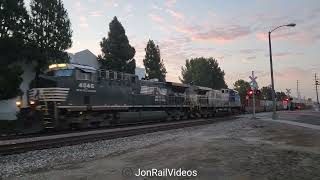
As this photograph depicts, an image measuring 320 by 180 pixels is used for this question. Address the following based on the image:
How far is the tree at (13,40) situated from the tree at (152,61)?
35.4 m

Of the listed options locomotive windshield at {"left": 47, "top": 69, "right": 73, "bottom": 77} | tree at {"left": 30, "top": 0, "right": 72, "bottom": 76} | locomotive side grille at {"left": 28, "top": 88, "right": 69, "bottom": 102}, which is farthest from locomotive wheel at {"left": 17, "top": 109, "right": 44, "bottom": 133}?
tree at {"left": 30, "top": 0, "right": 72, "bottom": 76}

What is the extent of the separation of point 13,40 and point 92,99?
15545mm

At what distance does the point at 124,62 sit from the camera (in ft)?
197

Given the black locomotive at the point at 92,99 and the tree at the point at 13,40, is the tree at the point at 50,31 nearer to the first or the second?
the tree at the point at 13,40

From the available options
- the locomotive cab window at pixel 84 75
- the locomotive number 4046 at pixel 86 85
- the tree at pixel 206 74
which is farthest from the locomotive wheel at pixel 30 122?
the tree at pixel 206 74

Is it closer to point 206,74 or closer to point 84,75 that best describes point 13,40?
point 84,75

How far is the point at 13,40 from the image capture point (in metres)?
37.9

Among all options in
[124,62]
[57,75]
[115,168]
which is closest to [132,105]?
A: [57,75]

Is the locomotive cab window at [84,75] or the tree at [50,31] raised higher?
the tree at [50,31]

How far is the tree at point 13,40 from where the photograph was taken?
34847mm

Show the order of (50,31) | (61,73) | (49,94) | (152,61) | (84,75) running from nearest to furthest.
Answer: (49,94) < (61,73) < (84,75) < (50,31) < (152,61)

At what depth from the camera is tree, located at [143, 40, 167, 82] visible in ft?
246

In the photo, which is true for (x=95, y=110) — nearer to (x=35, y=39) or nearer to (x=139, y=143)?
(x=139, y=143)

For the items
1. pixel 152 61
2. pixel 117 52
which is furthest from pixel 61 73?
pixel 152 61
